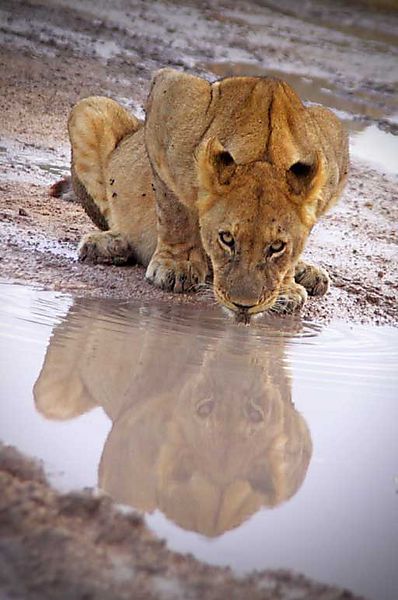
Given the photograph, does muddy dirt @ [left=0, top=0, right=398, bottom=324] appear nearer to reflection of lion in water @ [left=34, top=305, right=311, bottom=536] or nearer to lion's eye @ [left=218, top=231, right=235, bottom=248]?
lion's eye @ [left=218, top=231, right=235, bottom=248]

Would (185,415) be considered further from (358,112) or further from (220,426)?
(358,112)

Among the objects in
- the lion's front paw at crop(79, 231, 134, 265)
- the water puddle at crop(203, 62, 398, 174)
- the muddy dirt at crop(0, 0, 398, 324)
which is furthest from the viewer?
the water puddle at crop(203, 62, 398, 174)

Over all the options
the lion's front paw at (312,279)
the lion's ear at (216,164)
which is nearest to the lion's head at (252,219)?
the lion's ear at (216,164)

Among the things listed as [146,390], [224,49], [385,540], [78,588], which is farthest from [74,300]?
[224,49]

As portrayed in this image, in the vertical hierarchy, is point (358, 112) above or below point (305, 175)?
below

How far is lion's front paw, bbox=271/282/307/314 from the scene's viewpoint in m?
5.74

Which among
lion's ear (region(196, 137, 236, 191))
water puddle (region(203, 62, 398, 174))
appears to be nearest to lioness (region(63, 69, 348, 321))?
lion's ear (region(196, 137, 236, 191))

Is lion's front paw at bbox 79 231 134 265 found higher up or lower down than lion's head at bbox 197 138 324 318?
lower down

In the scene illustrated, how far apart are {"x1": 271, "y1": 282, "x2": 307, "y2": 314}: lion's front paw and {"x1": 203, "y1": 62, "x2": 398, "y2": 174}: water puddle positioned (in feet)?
14.7

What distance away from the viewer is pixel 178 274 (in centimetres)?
595

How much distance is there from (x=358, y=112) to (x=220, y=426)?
8.47 meters

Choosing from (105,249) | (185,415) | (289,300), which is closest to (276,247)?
(289,300)

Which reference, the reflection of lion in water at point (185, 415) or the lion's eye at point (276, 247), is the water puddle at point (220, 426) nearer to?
the reflection of lion in water at point (185, 415)

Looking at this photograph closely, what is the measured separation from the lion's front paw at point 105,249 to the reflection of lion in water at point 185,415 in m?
1.28
